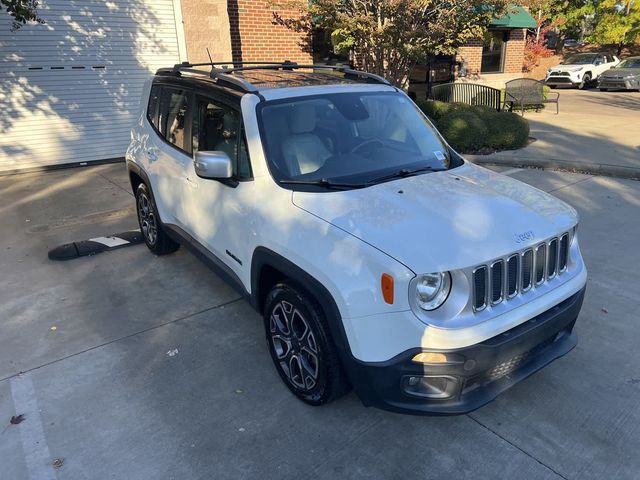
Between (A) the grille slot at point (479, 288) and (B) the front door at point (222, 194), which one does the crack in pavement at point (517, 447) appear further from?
(B) the front door at point (222, 194)

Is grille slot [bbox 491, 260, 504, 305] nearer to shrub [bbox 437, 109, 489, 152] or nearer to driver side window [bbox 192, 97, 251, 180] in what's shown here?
driver side window [bbox 192, 97, 251, 180]

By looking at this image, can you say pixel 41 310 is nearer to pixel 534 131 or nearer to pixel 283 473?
pixel 283 473

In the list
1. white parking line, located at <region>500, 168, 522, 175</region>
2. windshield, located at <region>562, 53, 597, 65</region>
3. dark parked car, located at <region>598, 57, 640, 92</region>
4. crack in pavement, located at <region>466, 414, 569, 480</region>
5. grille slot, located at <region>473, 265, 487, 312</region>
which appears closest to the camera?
grille slot, located at <region>473, 265, 487, 312</region>

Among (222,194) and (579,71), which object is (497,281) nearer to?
(222,194)

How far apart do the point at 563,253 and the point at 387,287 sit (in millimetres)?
1300

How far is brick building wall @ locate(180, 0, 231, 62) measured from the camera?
10.2 meters

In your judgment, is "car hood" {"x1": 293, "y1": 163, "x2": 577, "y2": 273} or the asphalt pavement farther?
the asphalt pavement

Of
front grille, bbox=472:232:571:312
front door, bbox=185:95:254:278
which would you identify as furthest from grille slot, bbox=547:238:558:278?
front door, bbox=185:95:254:278

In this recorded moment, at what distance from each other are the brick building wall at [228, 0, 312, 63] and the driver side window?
7811 millimetres

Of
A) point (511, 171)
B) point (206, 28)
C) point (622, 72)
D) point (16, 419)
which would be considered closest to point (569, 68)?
point (622, 72)

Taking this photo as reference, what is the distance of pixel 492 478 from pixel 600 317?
2.01 meters

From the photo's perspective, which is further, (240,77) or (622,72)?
(622,72)

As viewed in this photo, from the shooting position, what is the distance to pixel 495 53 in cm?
2016

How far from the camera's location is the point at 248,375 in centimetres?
334
